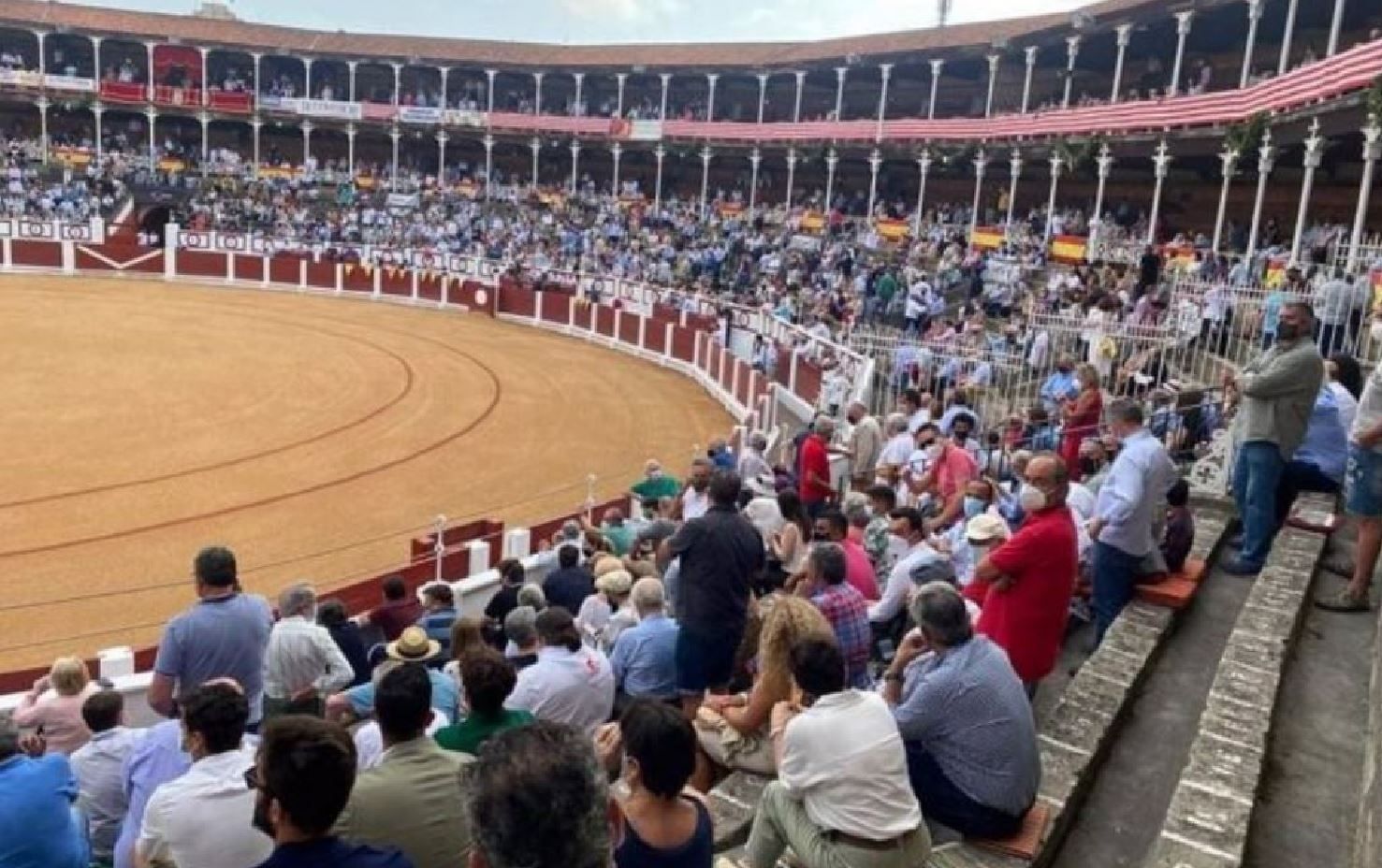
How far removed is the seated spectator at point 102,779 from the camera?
14.5 ft

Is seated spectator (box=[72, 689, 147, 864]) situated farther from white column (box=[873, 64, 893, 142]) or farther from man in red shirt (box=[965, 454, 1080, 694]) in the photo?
white column (box=[873, 64, 893, 142])

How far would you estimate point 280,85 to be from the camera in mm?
52781

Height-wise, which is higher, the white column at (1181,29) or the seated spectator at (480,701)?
the white column at (1181,29)

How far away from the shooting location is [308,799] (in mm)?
2395

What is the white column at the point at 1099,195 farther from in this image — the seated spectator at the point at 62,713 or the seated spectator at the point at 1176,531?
the seated spectator at the point at 62,713

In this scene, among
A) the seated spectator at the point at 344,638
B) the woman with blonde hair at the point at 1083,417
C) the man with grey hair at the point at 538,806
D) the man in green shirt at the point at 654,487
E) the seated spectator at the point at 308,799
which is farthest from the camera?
the man in green shirt at the point at 654,487

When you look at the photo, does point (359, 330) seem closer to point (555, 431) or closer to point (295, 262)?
point (295, 262)

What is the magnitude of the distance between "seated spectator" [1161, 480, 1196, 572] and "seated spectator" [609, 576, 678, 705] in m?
2.72

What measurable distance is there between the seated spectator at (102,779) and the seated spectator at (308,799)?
2.36 meters

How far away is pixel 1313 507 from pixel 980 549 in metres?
2.34

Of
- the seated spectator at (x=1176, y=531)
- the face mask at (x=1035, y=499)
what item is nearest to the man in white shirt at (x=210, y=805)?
the face mask at (x=1035, y=499)

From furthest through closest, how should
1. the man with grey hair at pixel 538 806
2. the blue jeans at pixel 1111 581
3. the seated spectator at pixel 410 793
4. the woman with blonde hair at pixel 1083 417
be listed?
1. the woman with blonde hair at pixel 1083 417
2. the blue jeans at pixel 1111 581
3. the seated spectator at pixel 410 793
4. the man with grey hair at pixel 538 806

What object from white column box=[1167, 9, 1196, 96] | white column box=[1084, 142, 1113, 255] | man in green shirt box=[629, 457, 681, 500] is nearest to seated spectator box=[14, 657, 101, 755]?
man in green shirt box=[629, 457, 681, 500]

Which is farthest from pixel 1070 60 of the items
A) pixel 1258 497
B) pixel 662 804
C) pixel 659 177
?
pixel 662 804
